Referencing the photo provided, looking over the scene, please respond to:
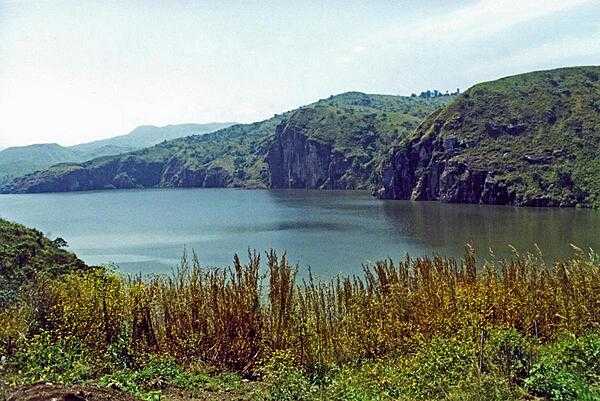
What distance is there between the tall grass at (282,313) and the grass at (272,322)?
0.07ft

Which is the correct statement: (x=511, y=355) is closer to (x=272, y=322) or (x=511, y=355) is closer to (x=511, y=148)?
(x=272, y=322)

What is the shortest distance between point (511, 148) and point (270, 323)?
314ft

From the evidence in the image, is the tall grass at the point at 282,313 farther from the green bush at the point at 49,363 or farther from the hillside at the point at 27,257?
the hillside at the point at 27,257

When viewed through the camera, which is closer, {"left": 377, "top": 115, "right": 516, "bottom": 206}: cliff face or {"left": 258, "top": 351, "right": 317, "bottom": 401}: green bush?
{"left": 258, "top": 351, "right": 317, "bottom": 401}: green bush

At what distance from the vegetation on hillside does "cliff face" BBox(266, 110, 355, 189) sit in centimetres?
14625

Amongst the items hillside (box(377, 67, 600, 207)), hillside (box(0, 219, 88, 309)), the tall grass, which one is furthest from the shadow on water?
the tall grass

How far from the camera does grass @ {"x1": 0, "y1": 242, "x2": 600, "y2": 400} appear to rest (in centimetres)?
942

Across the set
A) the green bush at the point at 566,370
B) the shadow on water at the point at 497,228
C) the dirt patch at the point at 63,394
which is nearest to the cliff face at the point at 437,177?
the shadow on water at the point at 497,228

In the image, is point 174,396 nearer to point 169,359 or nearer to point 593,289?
point 169,359

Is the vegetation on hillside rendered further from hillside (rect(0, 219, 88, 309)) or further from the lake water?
the lake water

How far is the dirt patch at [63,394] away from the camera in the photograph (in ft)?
19.9

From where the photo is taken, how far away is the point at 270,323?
11.0m

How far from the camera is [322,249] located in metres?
50.0

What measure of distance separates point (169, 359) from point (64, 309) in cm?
222
